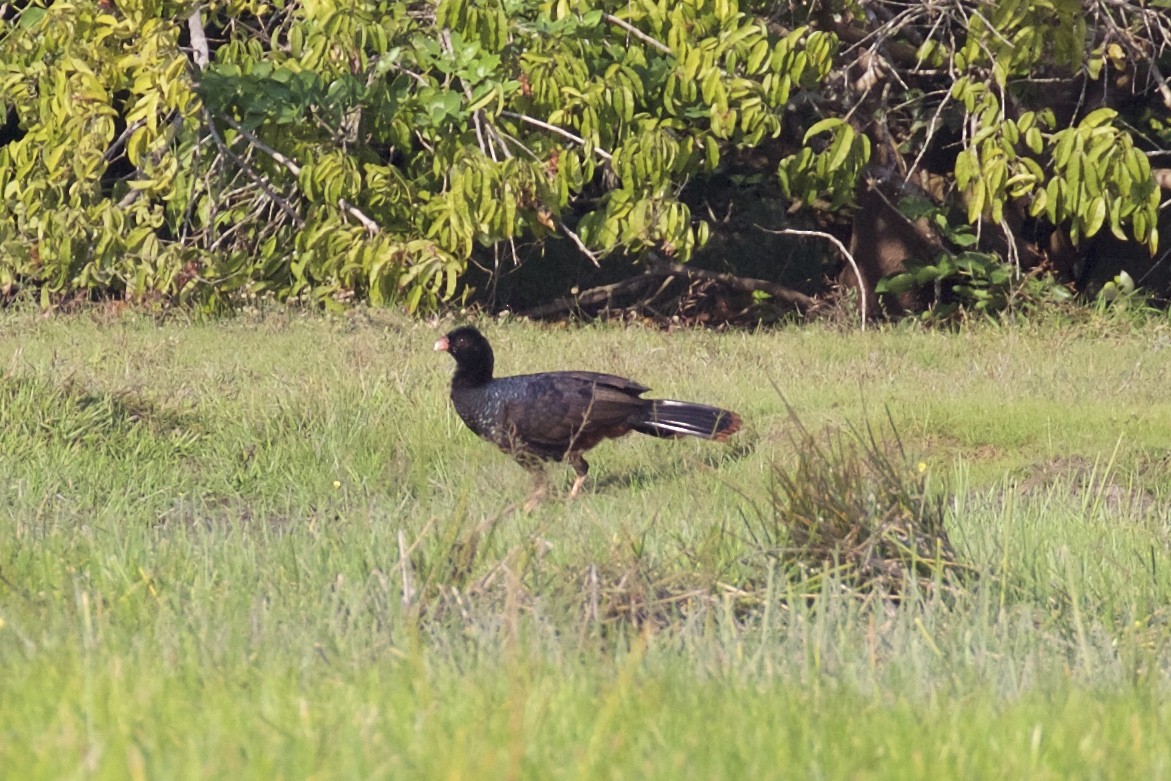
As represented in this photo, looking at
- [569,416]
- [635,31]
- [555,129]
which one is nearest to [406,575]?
[569,416]

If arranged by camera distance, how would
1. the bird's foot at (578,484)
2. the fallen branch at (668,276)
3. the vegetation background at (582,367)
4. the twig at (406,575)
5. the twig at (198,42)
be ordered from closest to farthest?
the vegetation background at (582,367) < the twig at (406,575) < the bird's foot at (578,484) < the twig at (198,42) < the fallen branch at (668,276)

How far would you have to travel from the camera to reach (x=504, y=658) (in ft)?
11.1

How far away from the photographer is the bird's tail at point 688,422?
7.06 meters

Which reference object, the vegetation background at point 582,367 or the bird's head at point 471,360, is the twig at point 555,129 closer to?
the vegetation background at point 582,367

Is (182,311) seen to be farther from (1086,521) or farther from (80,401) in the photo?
(1086,521)

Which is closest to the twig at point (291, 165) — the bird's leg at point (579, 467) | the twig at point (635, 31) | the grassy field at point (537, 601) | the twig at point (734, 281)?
the twig at point (635, 31)

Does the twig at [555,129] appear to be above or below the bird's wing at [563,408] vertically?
above

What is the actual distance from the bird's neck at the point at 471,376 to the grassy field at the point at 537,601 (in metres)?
0.36

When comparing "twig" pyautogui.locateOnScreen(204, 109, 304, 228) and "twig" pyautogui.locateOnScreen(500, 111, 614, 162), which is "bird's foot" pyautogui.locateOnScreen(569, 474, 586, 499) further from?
"twig" pyautogui.locateOnScreen(204, 109, 304, 228)

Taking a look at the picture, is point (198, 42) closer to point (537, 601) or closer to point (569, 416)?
point (569, 416)

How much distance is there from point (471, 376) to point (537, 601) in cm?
342

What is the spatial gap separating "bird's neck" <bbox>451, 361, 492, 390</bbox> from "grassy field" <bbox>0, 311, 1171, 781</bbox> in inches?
14.4

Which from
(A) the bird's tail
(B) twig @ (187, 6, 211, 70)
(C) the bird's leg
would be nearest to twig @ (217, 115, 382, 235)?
(B) twig @ (187, 6, 211, 70)

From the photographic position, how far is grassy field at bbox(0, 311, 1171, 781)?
9.43 ft
